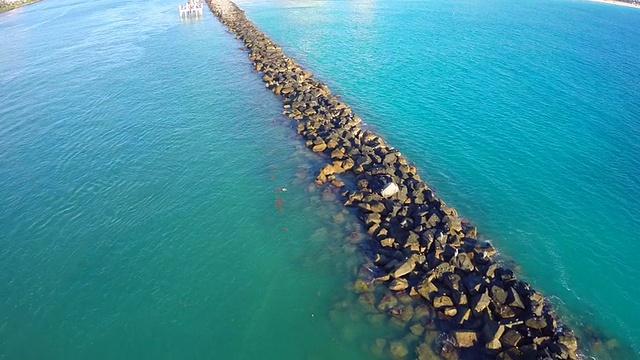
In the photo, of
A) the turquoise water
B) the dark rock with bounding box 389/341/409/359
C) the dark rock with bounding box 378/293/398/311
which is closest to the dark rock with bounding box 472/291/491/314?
the dark rock with bounding box 378/293/398/311

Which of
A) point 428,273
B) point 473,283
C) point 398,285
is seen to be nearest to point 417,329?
point 398,285

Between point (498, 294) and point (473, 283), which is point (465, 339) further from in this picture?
point (473, 283)

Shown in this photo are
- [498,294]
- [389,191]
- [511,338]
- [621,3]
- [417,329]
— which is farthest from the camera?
[621,3]

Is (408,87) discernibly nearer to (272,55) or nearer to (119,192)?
(272,55)

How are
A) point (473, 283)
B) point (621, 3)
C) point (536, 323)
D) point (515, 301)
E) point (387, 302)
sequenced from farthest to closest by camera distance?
point (621, 3)
point (473, 283)
point (387, 302)
point (515, 301)
point (536, 323)

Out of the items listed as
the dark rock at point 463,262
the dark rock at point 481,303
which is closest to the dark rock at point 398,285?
the dark rock at point 463,262
